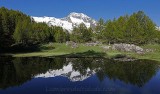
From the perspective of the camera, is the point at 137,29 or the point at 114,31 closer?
the point at 137,29

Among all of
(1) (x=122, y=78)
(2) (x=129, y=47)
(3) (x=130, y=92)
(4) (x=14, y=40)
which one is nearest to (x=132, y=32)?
(2) (x=129, y=47)

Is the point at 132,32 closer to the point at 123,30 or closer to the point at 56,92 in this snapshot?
the point at 123,30

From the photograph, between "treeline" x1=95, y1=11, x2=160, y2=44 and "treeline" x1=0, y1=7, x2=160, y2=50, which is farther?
"treeline" x1=0, y1=7, x2=160, y2=50

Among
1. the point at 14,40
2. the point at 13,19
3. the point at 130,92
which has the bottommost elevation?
the point at 130,92

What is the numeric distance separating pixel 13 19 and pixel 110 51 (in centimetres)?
4911

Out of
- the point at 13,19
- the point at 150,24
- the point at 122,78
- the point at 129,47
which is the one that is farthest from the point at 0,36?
the point at 122,78

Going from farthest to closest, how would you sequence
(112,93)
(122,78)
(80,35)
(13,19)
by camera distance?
(80,35) → (13,19) → (122,78) → (112,93)

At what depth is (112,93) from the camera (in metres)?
27.3

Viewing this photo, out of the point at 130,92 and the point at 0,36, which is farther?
the point at 0,36

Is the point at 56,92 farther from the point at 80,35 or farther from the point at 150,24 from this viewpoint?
the point at 80,35

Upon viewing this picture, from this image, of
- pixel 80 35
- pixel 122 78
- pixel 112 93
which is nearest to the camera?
pixel 112 93

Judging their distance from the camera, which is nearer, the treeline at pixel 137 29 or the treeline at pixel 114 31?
the treeline at pixel 137 29

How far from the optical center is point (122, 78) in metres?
37.7

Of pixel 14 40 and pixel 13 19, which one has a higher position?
pixel 13 19
